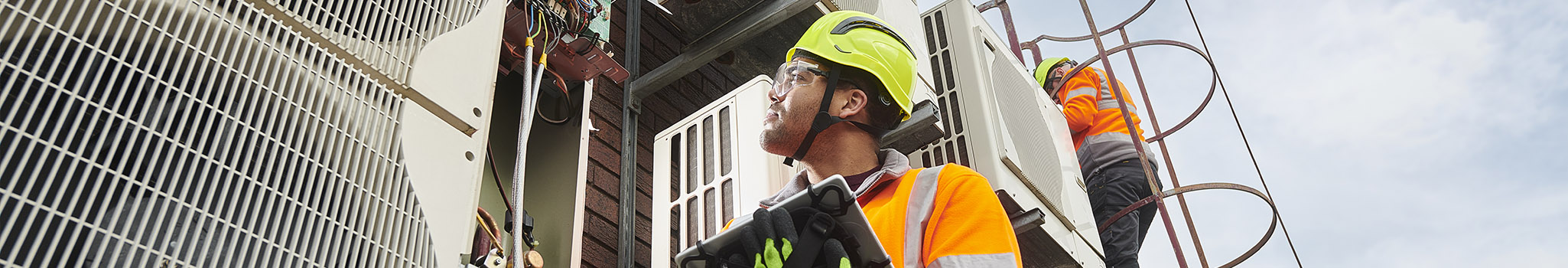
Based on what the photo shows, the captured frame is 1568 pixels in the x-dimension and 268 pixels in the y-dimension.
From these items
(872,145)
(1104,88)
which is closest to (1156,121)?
(1104,88)

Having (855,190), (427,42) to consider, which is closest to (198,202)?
(427,42)

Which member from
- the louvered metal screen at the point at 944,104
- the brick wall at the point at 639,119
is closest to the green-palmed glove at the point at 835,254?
the brick wall at the point at 639,119

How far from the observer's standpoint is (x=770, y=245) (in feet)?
7.10

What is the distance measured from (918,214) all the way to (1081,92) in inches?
170

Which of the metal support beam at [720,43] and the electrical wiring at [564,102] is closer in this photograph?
the electrical wiring at [564,102]

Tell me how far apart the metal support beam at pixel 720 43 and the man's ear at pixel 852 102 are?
1166mm

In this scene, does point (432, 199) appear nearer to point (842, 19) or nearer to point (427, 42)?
point (427, 42)

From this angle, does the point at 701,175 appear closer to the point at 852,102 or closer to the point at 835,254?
the point at 852,102

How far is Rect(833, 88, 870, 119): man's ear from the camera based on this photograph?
3.10 m

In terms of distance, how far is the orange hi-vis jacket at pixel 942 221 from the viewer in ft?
8.13

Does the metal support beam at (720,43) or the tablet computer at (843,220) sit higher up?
the metal support beam at (720,43)

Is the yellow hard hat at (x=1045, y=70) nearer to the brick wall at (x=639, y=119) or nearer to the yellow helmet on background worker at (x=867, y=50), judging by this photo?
the brick wall at (x=639, y=119)

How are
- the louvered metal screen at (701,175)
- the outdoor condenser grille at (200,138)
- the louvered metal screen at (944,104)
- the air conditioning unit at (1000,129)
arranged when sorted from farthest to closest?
the louvered metal screen at (944,104)
the air conditioning unit at (1000,129)
the louvered metal screen at (701,175)
the outdoor condenser grille at (200,138)

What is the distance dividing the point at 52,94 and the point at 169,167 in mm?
166
